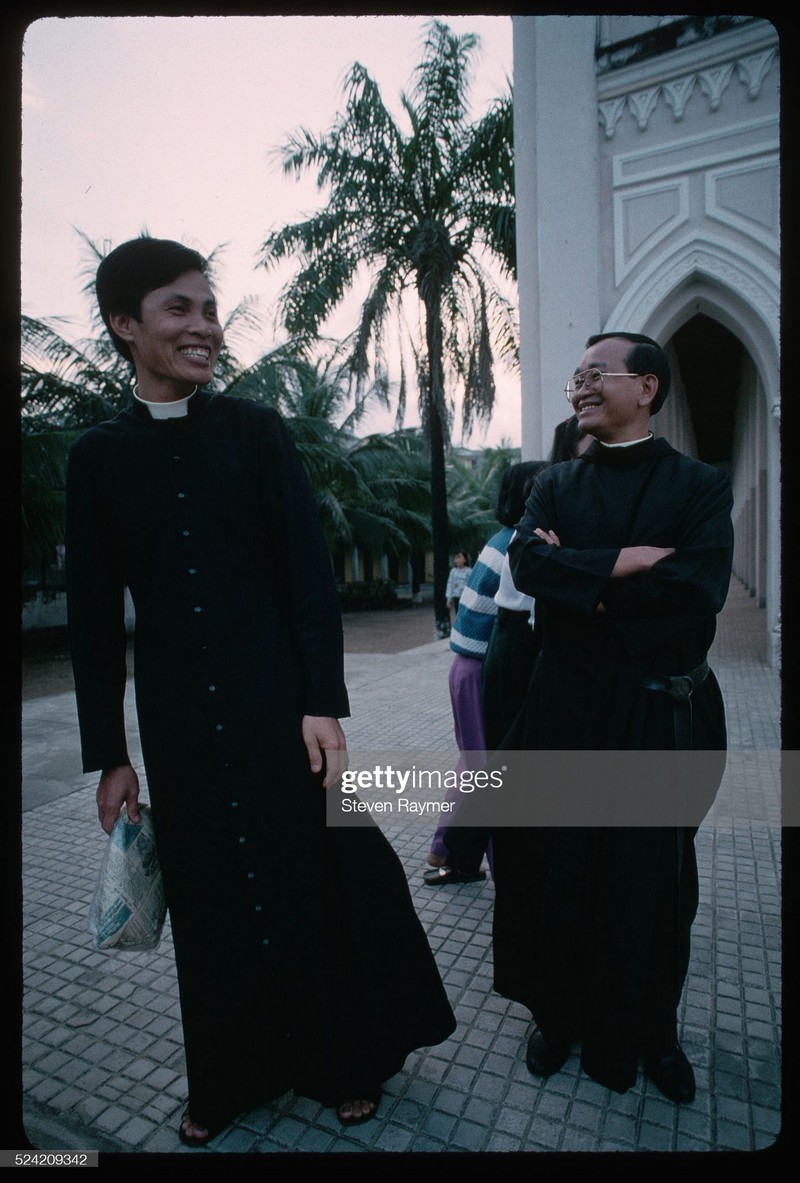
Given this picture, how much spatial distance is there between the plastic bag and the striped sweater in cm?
156

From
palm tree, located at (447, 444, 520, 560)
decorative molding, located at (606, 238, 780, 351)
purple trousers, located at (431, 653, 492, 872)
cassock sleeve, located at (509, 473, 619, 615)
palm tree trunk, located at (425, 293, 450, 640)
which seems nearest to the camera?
cassock sleeve, located at (509, 473, 619, 615)

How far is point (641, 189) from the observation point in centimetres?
625

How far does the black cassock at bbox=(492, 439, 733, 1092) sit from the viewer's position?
1.86 meters

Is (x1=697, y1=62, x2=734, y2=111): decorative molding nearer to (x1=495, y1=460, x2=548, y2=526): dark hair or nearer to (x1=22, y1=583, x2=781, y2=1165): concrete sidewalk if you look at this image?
(x1=495, y1=460, x2=548, y2=526): dark hair

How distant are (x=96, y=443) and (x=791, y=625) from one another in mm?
1600

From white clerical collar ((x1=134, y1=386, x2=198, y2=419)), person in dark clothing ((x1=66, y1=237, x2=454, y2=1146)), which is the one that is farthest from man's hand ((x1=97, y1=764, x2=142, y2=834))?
white clerical collar ((x1=134, y1=386, x2=198, y2=419))

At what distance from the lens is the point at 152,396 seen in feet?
5.87

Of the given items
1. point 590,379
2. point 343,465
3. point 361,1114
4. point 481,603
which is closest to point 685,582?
point 590,379

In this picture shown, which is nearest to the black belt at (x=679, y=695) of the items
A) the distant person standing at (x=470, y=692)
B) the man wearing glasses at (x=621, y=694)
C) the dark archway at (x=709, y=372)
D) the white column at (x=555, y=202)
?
the man wearing glasses at (x=621, y=694)

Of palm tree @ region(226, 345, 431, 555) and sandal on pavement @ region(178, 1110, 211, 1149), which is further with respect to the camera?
palm tree @ region(226, 345, 431, 555)

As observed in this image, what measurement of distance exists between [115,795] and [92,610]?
47 cm

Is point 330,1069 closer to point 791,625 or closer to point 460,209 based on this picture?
point 791,625

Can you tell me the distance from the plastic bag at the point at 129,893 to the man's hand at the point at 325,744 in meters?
0.47

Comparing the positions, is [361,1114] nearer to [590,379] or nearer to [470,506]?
[590,379]
